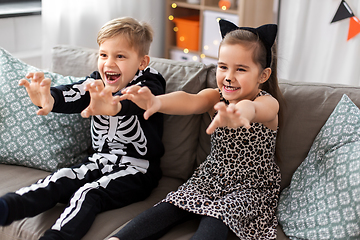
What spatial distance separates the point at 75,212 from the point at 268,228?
659 millimetres

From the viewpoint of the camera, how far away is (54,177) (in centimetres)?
138

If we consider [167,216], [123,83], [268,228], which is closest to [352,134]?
[268,228]

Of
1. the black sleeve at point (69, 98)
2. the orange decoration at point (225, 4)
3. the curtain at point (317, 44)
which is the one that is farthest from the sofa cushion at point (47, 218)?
the orange decoration at point (225, 4)

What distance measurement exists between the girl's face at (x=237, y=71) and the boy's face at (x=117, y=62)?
36cm

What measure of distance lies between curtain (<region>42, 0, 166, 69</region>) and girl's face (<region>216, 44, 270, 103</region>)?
1.24 meters

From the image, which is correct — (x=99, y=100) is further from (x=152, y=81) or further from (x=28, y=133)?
(x=28, y=133)

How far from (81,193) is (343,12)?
2136 millimetres

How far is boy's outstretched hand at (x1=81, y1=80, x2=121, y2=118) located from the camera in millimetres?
1115

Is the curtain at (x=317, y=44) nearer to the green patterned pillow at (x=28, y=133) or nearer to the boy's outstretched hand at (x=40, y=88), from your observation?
the green patterned pillow at (x=28, y=133)

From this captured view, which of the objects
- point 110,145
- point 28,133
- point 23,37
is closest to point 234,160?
Result: point 110,145

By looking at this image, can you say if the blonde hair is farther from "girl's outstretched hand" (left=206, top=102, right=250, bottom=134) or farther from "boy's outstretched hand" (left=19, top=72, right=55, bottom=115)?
"girl's outstretched hand" (left=206, top=102, right=250, bottom=134)

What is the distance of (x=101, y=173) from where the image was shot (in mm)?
1495

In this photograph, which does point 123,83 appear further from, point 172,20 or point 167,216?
point 172,20

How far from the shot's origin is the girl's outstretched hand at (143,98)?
1.10 metres
